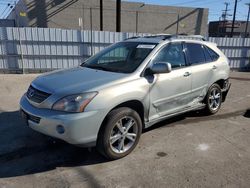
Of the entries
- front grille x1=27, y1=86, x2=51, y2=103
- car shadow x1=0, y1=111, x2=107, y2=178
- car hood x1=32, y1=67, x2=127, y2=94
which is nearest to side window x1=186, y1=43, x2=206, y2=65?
car hood x1=32, y1=67, x2=127, y2=94

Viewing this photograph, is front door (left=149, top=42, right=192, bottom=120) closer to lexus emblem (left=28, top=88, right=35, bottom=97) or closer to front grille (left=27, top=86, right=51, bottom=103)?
front grille (left=27, top=86, right=51, bottom=103)

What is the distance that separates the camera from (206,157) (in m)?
3.69

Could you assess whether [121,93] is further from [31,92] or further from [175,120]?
[175,120]

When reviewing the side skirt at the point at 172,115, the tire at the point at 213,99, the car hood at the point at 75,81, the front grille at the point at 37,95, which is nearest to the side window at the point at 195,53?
the tire at the point at 213,99

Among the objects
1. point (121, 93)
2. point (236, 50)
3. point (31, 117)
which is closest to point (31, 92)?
point (31, 117)

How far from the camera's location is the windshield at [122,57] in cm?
398

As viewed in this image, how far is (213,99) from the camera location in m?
5.53

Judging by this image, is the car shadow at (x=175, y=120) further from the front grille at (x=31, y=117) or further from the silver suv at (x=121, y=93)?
the front grille at (x=31, y=117)

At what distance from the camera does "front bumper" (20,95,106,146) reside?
3029 mm

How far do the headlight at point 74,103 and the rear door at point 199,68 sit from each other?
2.39 metres

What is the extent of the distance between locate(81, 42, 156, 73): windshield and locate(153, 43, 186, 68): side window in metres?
0.19

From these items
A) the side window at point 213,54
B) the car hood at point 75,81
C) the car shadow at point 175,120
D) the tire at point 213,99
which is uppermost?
the side window at point 213,54

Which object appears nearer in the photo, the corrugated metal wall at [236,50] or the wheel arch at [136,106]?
the wheel arch at [136,106]

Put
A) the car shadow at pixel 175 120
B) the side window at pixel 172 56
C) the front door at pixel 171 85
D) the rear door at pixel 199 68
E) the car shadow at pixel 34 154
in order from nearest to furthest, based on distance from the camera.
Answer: the car shadow at pixel 34 154 < the front door at pixel 171 85 < the side window at pixel 172 56 < the rear door at pixel 199 68 < the car shadow at pixel 175 120
